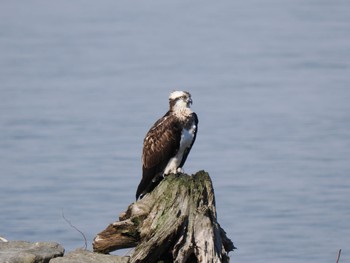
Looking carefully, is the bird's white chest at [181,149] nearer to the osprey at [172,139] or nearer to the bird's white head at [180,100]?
the osprey at [172,139]

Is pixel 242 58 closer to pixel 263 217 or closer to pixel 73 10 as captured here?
pixel 73 10

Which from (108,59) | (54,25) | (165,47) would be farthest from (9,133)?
(54,25)

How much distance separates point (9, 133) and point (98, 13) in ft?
48.3

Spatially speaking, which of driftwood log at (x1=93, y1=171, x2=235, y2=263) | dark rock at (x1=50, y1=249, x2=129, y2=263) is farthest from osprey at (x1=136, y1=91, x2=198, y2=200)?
dark rock at (x1=50, y1=249, x2=129, y2=263)

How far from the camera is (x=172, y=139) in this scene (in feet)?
35.5

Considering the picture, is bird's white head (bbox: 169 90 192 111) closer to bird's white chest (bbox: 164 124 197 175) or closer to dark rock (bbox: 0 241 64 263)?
bird's white chest (bbox: 164 124 197 175)

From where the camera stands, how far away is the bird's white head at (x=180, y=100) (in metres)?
10.9

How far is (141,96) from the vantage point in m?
22.8

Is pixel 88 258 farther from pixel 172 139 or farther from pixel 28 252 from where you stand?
pixel 172 139

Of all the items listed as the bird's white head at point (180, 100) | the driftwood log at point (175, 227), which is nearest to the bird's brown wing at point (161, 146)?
the bird's white head at point (180, 100)

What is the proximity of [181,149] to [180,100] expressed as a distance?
1.46 ft

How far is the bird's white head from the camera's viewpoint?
10875mm

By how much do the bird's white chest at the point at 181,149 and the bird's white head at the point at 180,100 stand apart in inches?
8.0

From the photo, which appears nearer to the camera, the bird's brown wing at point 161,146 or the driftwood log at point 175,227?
the driftwood log at point 175,227
